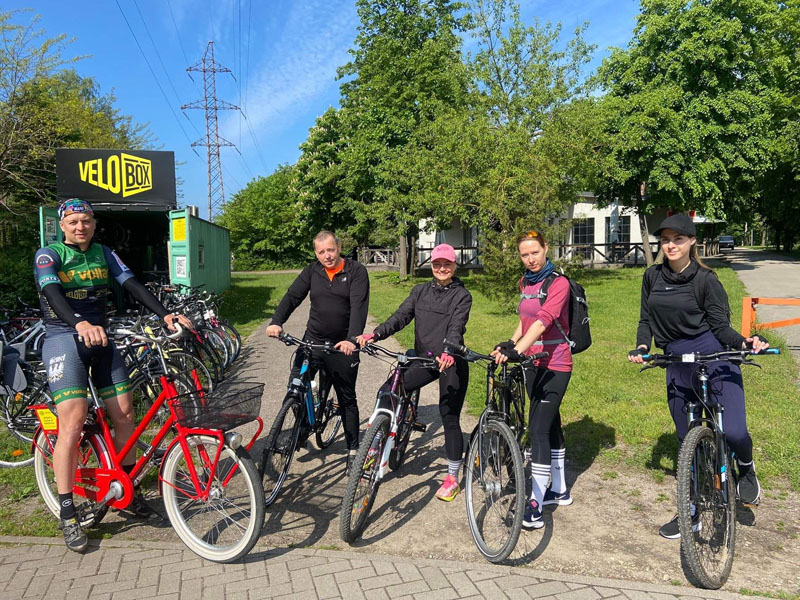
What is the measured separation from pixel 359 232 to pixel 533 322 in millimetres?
25486

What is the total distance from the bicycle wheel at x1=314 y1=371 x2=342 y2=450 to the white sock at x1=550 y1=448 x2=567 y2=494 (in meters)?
1.78

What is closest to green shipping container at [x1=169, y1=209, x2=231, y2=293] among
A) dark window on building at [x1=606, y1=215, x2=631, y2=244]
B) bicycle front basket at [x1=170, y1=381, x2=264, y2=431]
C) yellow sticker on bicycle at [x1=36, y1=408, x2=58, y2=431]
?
yellow sticker on bicycle at [x1=36, y1=408, x2=58, y2=431]

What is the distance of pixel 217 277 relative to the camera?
65.8 feet

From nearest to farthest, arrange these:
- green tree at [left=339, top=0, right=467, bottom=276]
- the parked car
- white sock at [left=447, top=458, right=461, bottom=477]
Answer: white sock at [left=447, top=458, right=461, bottom=477]
green tree at [left=339, top=0, right=467, bottom=276]
the parked car

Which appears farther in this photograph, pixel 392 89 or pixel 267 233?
pixel 267 233

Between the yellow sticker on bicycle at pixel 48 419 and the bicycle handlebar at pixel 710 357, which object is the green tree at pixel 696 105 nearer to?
the bicycle handlebar at pixel 710 357

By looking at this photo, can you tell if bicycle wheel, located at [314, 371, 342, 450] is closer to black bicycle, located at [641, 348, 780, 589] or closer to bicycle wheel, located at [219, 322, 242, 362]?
black bicycle, located at [641, 348, 780, 589]

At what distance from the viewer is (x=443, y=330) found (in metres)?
3.98

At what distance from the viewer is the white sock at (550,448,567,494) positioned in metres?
3.92

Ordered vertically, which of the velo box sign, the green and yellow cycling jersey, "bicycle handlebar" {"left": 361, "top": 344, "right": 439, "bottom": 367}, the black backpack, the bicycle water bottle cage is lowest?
the bicycle water bottle cage

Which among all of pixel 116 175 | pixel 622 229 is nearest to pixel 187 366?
pixel 116 175

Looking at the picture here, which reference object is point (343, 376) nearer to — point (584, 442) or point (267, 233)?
point (584, 442)

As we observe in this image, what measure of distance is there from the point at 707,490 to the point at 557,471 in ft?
3.35

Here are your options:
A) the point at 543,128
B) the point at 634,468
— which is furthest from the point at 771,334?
the point at 543,128
